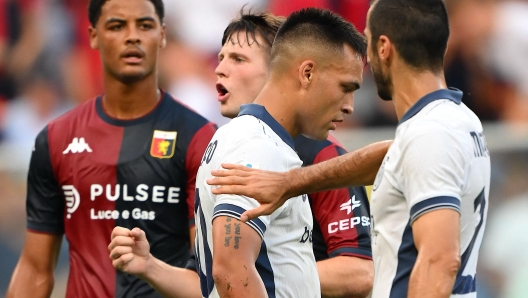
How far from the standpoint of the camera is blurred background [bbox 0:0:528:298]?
8.38m

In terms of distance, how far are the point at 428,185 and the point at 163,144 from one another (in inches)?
92.1

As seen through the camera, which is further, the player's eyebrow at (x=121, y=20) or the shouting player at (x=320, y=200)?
the player's eyebrow at (x=121, y=20)

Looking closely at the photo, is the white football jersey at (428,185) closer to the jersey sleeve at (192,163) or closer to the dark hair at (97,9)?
the jersey sleeve at (192,163)

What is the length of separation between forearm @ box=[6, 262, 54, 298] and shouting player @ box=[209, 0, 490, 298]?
2.35 meters

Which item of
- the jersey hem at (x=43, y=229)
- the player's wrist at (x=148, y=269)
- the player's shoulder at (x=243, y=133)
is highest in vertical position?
the jersey hem at (x=43, y=229)

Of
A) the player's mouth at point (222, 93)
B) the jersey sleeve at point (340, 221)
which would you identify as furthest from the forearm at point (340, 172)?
the player's mouth at point (222, 93)

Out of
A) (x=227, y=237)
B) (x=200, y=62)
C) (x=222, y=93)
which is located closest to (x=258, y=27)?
(x=222, y=93)

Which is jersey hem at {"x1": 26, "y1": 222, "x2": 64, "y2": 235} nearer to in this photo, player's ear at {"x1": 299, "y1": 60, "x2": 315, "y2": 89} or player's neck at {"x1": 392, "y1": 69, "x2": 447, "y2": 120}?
player's ear at {"x1": 299, "y1": 60, "x2": 315, "y2": 89}

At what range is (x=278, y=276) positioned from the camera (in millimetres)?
3617

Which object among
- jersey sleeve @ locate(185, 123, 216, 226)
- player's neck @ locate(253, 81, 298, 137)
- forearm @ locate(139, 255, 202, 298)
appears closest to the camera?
player's neck @ locate(253, 81, 298, 137)

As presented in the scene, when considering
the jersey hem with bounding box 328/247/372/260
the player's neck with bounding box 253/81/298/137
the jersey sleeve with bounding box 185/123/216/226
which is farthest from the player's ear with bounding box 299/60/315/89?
the jersey sleeve with bounding box 185/123/216/226

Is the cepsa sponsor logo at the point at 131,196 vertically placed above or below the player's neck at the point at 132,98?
below

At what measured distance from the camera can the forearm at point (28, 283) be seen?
5.41m

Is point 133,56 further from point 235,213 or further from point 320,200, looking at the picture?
point 235,213
